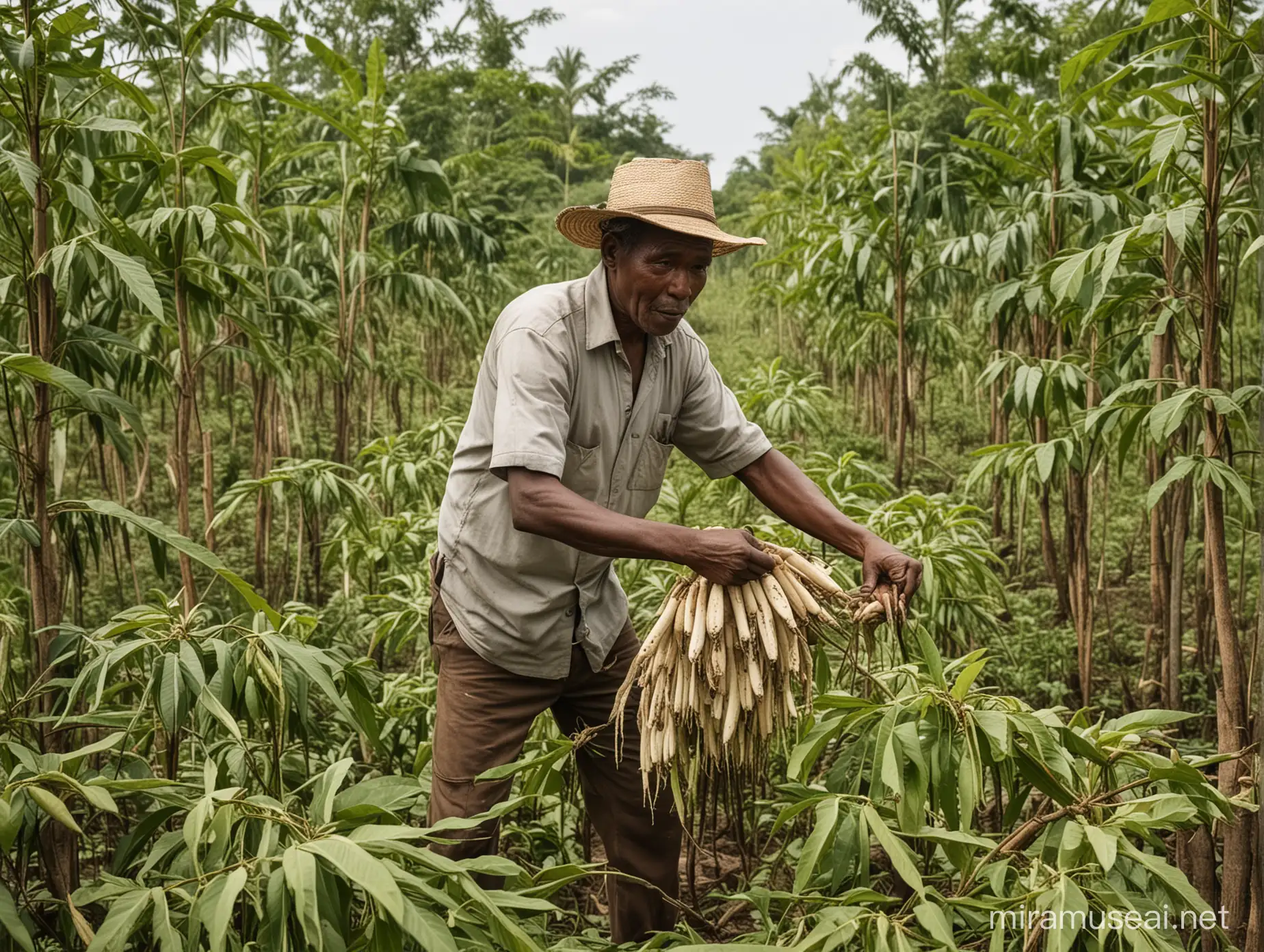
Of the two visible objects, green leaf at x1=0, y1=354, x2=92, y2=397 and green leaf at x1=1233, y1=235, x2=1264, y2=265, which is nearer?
green leaf at x1=1233, y1=235, x2=1264, y2=265

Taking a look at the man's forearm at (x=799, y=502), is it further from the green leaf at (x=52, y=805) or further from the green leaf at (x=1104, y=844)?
the green leaf at (x=52, y=805)

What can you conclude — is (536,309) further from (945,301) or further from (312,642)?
(945,301)

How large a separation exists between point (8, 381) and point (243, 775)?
2.57 ft

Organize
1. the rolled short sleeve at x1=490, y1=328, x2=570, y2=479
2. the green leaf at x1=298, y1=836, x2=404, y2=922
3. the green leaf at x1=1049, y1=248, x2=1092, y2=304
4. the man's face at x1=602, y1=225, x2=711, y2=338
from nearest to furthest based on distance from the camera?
the green leaf at x1=298, y1=836, x2=404, y2=922 → the rolled short sleeve at x1=490, y1=328, x2=570, y2=479 → the man's face at x1=602, y1=225, x2=711, y2=338 → the green leaf at x1=1049, y1=248, x2=1092, y2=304

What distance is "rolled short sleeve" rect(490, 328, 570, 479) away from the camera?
1.57 m

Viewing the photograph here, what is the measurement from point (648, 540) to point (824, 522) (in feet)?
1.46

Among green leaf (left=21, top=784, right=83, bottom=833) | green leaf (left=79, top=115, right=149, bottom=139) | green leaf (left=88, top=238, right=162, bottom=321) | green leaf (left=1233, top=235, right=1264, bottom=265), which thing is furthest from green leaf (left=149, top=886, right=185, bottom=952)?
green leaf (left=1233, top=235, right=1264, bottom=265)

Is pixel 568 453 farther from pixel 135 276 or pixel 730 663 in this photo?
pixel 135 276

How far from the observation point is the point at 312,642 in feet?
9.65

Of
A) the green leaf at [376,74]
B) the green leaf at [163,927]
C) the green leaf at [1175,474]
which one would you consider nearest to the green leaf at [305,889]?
the green leaf at [163,927]

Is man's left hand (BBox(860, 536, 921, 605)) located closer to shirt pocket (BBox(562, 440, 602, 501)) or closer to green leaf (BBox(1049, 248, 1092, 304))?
shirt pocket (BBox(562, 440, 602, 501))

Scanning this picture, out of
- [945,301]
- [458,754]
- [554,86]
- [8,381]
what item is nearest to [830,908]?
[458,754]

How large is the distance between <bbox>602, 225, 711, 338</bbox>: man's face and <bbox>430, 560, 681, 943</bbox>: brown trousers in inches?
22.9

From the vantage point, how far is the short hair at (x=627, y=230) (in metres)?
1.72
